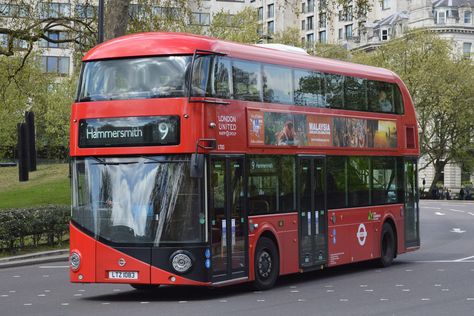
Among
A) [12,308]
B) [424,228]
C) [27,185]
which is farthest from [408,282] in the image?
[27,185]

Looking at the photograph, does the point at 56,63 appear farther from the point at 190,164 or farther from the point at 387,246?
the point at 190,164

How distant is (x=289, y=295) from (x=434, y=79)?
73574mm

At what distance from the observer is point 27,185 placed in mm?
51219

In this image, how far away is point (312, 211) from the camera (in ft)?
64.6

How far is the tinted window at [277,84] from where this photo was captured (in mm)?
18328

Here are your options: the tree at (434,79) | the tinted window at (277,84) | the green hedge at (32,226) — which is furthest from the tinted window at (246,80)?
the tree at (434,79)

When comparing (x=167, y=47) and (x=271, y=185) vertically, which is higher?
(x=167, y=47)

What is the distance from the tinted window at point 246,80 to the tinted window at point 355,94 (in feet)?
11.7

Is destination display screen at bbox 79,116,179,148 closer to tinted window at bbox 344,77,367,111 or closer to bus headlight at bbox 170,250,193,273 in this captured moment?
bus headlight at bbox 170,250,193,273

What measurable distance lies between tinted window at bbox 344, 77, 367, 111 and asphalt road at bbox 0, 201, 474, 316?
10.9 feet

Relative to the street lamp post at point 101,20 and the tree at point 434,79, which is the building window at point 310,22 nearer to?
the tree at point 434,79

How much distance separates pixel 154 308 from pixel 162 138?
2589 millimetres

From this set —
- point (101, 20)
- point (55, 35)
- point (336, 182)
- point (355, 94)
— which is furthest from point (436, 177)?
point (336, 182)

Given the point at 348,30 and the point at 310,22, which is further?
the point at 310,22
